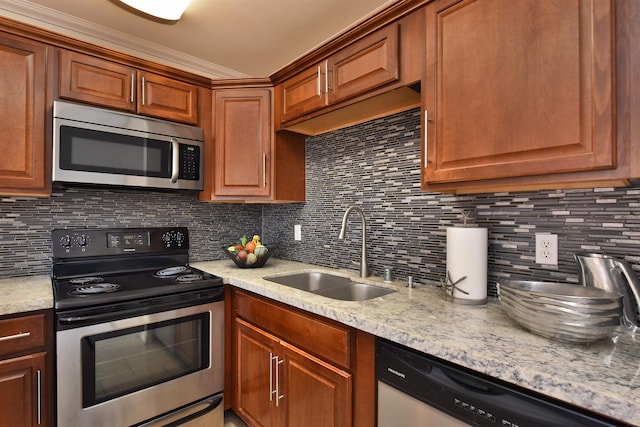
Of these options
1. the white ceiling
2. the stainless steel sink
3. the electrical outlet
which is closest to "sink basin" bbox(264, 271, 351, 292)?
the stainless steel sink

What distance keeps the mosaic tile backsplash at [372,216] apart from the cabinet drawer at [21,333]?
0.66m

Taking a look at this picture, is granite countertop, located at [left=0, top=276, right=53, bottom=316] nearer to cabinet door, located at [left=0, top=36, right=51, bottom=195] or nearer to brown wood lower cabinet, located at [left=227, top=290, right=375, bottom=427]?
cabinet door, located at [left=0, top=36, right=51, bottom=195]

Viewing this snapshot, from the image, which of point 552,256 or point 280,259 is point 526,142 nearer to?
point 552,256

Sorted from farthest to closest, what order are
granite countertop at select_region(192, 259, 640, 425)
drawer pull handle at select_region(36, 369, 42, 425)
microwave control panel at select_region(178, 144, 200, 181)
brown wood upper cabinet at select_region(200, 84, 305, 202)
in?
brown wood upper cabinet at select_region(200, 84, 305, 202) < microwave control panel at select_region(178, 144, 200, 181) < drawer pull handle at select_region(36, 369, 42, 425) < granite countertop at select_region(192, 259, 640, 425)

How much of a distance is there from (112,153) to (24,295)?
0.82 metres

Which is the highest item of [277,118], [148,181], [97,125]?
[277,118]

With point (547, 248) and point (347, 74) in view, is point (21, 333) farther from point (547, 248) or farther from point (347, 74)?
point (547, 248)

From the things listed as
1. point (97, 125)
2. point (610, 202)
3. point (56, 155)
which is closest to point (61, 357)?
point (56, 155)

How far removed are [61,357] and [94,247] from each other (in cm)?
76

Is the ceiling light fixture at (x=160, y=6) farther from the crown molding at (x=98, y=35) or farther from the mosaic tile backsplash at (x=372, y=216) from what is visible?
the mosaic tile backsplash at (x=372, y=216)

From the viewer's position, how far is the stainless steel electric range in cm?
148

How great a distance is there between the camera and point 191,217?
2.47 metres

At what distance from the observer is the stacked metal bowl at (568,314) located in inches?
33.0

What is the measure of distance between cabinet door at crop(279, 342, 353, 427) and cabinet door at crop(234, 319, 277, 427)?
115mm
